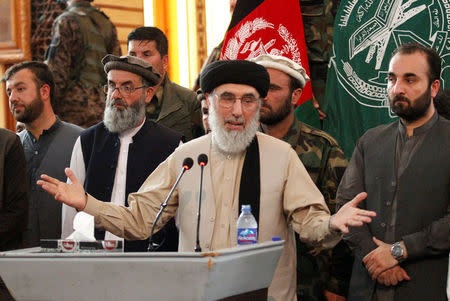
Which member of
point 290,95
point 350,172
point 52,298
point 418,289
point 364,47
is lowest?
point 418,289

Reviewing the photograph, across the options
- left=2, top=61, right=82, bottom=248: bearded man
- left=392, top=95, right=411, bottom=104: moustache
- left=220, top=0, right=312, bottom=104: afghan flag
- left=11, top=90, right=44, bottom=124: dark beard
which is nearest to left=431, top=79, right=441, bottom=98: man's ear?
left=392, top=95, right=411, bottom=104: moustache

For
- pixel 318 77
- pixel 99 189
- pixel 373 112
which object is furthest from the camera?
pixel 318 77

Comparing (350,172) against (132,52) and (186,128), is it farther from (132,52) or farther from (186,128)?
(132,52)

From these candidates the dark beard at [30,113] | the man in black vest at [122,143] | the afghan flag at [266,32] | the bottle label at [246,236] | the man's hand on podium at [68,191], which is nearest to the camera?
the bottle label at [246,236]

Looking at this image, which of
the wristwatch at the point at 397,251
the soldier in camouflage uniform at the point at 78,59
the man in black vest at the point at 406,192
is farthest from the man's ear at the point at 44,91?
the wristwatch at the point at 397,251

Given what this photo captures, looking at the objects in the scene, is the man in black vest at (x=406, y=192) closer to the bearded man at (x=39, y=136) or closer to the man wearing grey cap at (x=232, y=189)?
the man wearing grey cap at (x=232, y=189)

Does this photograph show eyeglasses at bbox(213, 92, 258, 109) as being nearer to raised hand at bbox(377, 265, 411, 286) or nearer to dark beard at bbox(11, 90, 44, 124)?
raised hand at bbox(377, 265, 411, 286)

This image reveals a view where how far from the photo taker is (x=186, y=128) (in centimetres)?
514

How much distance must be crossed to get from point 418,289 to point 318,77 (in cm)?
229

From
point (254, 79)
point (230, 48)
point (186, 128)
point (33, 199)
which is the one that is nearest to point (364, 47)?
point (230, 48)

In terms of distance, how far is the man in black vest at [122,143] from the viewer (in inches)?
163

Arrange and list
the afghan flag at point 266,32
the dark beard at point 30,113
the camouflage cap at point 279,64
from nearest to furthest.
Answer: the camouflage cap at point 279,64 → the dark beard at point 30,113 → the afghan flag at point 266,32

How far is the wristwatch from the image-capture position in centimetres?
351

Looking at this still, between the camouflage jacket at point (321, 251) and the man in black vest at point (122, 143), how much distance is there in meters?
0.67
